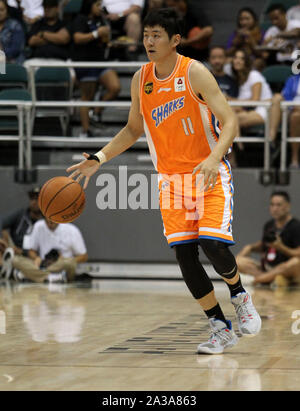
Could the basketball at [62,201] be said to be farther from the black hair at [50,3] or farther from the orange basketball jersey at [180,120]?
the black hair at [50,3]

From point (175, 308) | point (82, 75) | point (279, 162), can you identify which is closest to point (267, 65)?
point (279, 162)

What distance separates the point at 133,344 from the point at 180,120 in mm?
1704

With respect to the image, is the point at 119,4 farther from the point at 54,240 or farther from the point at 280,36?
the point at 54,240

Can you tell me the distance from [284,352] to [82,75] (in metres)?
7.64

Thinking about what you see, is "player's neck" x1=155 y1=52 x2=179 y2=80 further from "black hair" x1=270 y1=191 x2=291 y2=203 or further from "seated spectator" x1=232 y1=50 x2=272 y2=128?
"seated spectator" x1=232 y1=50 x2=272 y2=128

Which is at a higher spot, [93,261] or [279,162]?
[279,162]

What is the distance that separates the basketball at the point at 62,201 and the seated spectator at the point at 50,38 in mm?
6721

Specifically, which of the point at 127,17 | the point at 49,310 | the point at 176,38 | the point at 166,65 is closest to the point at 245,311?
the point at 166,65

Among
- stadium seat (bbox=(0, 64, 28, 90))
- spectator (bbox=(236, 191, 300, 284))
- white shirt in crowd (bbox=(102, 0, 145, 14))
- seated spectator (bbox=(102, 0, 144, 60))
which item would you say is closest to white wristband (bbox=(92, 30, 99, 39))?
seated spectator (bbox=(102, 0, 144, 60))

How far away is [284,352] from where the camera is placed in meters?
5.64

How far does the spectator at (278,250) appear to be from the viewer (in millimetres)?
10664
